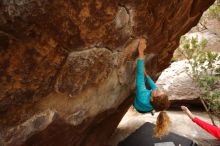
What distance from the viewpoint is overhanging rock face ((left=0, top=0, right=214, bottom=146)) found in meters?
3.91

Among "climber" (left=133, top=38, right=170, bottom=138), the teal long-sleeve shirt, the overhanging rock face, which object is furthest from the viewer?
the teal long-sleeve shirt

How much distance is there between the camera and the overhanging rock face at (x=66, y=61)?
3.91 meters

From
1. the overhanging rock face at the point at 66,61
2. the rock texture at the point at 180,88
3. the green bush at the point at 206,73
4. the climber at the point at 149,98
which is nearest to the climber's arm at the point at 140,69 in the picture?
the climber at the point at 149,98

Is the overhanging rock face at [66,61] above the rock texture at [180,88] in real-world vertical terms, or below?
above

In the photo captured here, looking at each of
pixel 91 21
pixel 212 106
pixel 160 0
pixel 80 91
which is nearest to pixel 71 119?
pixel 80 91

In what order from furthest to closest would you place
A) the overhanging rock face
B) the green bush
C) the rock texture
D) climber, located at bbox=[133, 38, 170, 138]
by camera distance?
the rock texture, the green bush, climber, located at bbox=[133, 38, 170, 138], the overhanging rock face

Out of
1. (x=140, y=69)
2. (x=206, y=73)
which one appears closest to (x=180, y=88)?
(x=206, y=73)

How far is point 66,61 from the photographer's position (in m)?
4.58

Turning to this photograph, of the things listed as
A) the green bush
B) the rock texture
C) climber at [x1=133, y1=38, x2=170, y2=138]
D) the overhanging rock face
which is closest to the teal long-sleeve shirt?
climber at [x1=133, y1=38, x2=170, y2=138]

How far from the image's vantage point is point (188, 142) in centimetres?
784

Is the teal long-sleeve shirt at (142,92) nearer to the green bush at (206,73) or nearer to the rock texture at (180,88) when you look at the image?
the green bush at (206,73)

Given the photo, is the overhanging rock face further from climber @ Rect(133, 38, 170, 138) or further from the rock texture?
the rock texture

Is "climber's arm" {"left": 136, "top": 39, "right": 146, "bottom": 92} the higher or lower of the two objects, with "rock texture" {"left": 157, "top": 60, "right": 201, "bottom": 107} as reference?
higher

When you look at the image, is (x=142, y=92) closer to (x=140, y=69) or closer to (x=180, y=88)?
(x=140, y=69)
